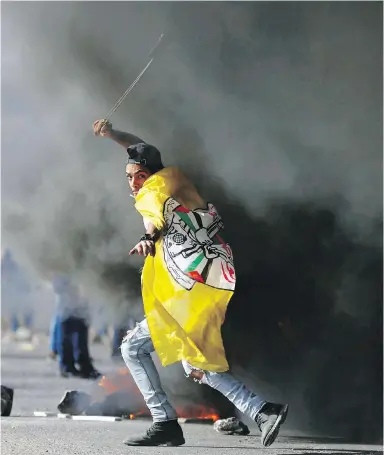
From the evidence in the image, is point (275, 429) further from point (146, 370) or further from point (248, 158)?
point (248, 158)

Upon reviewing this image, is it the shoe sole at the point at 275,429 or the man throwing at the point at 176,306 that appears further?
the man throwing at the point at 176,306

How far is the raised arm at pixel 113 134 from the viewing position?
4859mm

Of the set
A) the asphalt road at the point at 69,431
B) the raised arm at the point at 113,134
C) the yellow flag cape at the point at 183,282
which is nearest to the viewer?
the asphalt road at the point at 69,431

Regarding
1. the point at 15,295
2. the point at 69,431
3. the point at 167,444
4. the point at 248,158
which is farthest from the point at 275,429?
the point at 15,295

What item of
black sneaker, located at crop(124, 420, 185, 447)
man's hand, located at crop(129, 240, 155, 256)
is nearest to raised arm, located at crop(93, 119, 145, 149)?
man's hand, located at crop(129, 240, 155, 256)

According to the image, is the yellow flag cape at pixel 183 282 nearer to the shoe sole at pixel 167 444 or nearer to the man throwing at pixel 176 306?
the man throwing at pixel 176 306

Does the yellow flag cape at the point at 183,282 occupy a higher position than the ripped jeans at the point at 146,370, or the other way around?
the yellow flag cape at the point at 183,282

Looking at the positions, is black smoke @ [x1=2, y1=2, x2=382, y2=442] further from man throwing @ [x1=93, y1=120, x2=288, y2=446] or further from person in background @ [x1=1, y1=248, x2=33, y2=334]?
man throwing @ [x1=93, y1=120, x2=288, y2=446]

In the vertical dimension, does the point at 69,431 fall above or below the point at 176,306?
below

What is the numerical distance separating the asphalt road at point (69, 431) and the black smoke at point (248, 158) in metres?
0.47

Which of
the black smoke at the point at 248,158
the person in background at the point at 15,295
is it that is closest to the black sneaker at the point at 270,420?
the black smoke at the point at 248,158

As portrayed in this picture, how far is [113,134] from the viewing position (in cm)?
489

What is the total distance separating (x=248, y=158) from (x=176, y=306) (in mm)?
1322

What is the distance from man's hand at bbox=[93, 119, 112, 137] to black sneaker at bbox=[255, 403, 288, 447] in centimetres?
198
